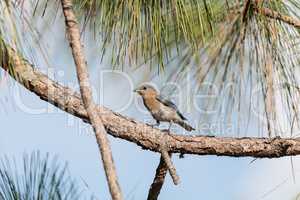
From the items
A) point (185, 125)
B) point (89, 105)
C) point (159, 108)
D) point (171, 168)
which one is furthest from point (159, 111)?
point (89, 105)

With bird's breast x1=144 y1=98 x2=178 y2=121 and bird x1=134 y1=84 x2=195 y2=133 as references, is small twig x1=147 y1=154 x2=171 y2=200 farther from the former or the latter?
bird's breast x1=144 y1=98 x2=178 y2=121

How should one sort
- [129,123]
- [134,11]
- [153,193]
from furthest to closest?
1. [153,193]
2. [129,123]
3. [134,11]

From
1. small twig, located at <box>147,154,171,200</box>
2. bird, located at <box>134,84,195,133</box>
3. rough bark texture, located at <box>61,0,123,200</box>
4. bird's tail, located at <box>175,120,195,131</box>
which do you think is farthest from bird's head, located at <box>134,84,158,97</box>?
rough bark texture, located at <box>61,0,123,200</box>

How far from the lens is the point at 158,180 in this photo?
5.82 ft

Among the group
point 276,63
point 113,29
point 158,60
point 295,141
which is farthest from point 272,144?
point 113,29

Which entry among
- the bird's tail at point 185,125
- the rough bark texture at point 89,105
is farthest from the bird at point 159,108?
the rough bark texture at point 89,105

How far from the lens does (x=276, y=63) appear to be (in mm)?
1677

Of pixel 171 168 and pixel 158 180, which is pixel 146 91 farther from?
pixel 171 168

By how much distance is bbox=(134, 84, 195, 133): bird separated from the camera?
1.96m

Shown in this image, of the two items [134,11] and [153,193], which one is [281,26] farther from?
[153,193]

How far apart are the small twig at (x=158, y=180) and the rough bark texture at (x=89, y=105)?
53 centimetres

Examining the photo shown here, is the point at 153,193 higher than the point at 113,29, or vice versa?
the point at 113,29

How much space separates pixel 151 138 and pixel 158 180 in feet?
0.56

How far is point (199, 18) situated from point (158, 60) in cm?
16
